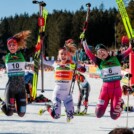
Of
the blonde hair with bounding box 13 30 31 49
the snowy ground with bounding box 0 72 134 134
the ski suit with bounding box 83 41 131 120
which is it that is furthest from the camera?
→ the snowy ground with bounding box 0 72 134 134

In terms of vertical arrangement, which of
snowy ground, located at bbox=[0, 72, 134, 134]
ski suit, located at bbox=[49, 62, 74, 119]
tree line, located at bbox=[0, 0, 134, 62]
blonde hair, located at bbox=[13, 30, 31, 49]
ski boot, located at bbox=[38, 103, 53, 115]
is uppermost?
tree line, located at bbox=[0, 0, 134, 62]

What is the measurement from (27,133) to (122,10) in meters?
2.90

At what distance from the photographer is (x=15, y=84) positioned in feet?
25.4

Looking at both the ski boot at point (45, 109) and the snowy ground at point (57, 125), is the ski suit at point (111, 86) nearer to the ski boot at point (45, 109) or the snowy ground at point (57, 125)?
the snowy ground at point (57, 125)

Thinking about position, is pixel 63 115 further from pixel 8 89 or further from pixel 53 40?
pixel 53 40

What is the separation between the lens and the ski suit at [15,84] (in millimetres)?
7730

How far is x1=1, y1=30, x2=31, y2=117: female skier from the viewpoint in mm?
7730

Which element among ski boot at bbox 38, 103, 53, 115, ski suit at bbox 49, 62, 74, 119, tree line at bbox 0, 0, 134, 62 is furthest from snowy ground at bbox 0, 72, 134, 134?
tree line at bbox 0, 0, 134, 62

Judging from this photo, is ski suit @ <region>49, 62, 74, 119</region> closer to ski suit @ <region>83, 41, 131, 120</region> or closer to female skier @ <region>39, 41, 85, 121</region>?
female skier @ <region>39, 41, 85, 121</region>

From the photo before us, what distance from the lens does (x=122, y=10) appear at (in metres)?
8.49

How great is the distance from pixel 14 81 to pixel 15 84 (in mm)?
54

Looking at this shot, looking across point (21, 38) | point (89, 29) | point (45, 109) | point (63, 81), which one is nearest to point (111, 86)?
point (63, 81)

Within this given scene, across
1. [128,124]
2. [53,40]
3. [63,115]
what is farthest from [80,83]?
[53,40]

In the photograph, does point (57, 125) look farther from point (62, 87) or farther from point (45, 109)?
point (62, 87)
